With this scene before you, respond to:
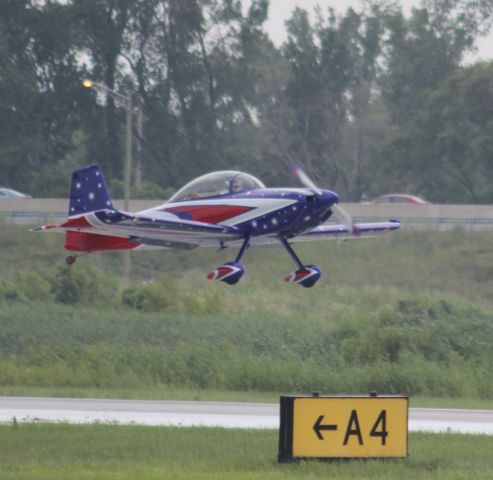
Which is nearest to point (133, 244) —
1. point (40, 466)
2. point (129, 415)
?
point (40, 466)

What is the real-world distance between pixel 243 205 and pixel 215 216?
0.56m

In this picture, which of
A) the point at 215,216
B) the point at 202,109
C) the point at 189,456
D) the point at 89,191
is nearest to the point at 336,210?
the point at 215,216

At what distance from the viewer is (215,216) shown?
25031mm

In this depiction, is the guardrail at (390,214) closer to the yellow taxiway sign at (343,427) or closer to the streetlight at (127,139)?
the streetlight at (127,139)

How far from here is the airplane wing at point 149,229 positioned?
23141 mm

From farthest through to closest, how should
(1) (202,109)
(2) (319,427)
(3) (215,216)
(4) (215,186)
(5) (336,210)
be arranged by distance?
(1) (202,109) < (4) (215,186) < (3) (215,216) < (5) (336,210) < (2) (319,427)

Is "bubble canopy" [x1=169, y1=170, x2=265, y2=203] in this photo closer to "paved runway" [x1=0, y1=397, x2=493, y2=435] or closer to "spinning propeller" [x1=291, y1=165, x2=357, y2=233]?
"spinning propeller" [x1=291, y1=165, x2=357, y2=233]

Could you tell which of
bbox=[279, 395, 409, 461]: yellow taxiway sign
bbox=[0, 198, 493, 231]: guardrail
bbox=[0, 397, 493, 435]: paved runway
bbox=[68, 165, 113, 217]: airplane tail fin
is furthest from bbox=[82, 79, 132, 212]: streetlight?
bbox=[0, 198, 493, 231]: guardrail

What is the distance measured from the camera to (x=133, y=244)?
25.5 metres

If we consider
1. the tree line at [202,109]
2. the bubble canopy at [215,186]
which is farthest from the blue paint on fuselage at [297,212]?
the tree line at [202,109]

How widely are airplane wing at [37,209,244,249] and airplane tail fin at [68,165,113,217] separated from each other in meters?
0.51

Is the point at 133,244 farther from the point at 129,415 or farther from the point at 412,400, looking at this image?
the point at 412,400

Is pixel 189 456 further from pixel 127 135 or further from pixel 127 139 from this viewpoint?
pixel 127 135

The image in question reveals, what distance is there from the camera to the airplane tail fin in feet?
80.6
